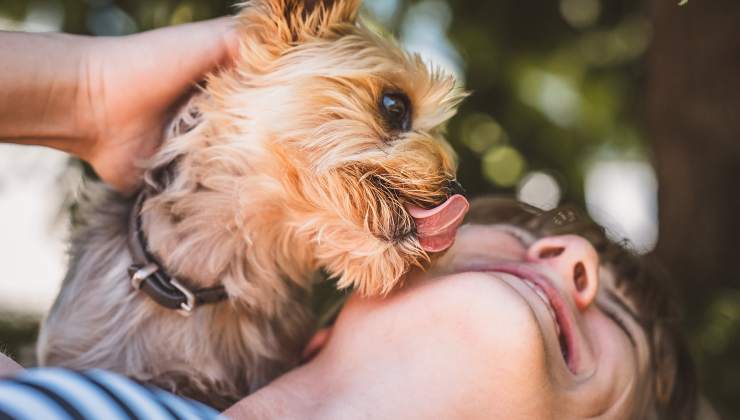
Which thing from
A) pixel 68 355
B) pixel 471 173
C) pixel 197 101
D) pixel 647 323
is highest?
pixel 197 101

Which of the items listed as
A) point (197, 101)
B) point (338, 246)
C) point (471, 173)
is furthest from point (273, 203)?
point (471, 173)

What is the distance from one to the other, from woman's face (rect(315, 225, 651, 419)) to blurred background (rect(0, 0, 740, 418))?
86 cm

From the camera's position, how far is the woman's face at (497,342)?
159 cm

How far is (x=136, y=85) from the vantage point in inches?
71.4

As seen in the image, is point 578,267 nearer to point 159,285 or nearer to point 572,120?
point 159,285

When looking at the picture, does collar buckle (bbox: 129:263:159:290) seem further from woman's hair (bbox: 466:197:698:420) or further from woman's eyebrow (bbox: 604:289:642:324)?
woman's eyebrow (bbox: 604:289:642:324)

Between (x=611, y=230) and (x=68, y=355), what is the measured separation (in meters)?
1.61

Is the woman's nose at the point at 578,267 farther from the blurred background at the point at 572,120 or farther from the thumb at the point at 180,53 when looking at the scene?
the thumb at the point at 180,53

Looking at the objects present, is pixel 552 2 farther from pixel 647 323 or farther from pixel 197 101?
pixel 197 101

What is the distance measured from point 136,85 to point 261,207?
1.37 ft

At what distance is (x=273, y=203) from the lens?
189 centimetres

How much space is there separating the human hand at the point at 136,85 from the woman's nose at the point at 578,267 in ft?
3.20

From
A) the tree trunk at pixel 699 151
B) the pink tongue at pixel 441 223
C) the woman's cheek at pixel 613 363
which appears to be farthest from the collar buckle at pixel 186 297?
the tree trunk at pixel 699 151

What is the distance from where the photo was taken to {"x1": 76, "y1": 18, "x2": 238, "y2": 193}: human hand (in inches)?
70.5
